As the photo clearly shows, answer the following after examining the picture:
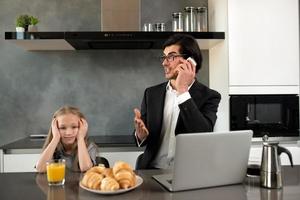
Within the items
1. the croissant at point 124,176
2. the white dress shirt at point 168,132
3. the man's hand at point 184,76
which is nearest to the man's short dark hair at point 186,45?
the man's hand at point 184,76

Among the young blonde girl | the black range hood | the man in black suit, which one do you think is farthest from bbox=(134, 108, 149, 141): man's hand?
the black range hood

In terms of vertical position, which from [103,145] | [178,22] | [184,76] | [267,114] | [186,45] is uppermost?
[178,22]

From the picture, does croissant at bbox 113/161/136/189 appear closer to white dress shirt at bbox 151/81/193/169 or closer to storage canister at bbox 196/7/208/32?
white dress shirt at bbox 151/81/193/169

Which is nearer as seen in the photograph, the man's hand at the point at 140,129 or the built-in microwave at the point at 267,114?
the man's hand at the point at 140,129

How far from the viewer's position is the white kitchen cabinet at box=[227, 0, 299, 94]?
236 cm

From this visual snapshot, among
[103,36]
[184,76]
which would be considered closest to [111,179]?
[184,76]

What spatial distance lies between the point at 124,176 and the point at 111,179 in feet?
0.15

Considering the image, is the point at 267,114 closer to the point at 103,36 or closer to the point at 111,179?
the point at 103,36

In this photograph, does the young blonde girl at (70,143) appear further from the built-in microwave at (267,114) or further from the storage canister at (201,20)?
the storage canister at (201,20)

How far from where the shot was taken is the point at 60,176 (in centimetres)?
107

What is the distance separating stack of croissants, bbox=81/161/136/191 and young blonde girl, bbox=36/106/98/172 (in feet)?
1.89

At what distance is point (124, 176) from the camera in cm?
99

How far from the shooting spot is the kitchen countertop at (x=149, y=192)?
939 mm

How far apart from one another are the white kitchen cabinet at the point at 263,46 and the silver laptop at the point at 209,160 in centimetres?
136
